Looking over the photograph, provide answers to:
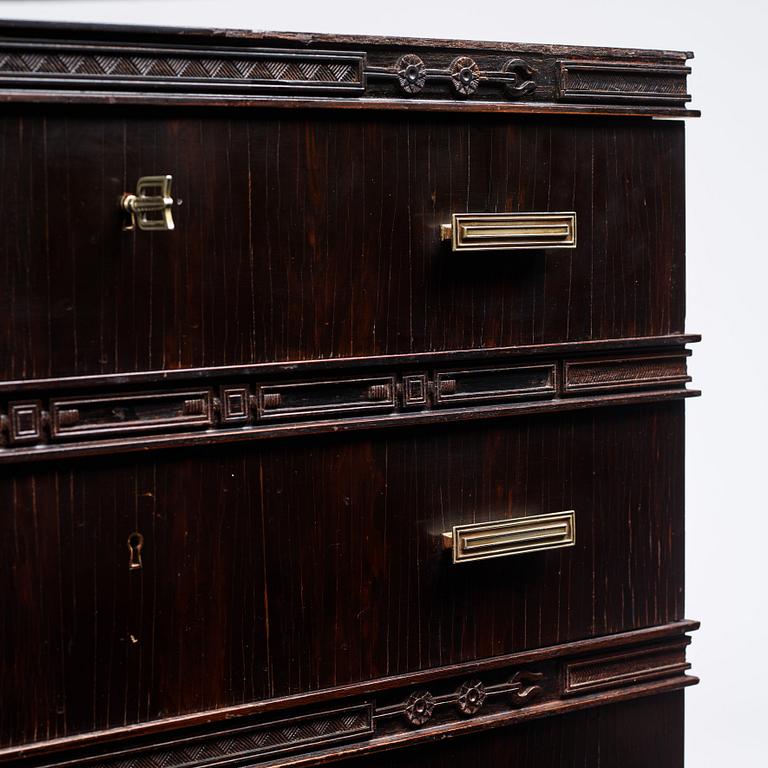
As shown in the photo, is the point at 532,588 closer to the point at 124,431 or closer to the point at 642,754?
the point at 642,754

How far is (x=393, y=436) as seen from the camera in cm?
120

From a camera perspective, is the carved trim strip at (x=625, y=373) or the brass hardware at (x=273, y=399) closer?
the brass hardware at (x=273, y=399)

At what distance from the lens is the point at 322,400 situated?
1.16 meters

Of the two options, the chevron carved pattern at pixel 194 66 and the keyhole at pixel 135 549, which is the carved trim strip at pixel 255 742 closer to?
the keyhole at pixel 135 549

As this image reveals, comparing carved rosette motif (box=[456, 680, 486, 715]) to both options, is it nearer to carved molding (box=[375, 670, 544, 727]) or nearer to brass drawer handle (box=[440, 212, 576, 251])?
carved molding (box=[375, 670, 544, 727])

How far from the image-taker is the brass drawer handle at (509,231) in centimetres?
118

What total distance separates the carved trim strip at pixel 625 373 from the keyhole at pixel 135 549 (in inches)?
17.1

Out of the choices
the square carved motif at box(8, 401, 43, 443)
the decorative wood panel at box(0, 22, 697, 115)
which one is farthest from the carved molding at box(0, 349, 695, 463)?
the decorative wood panel at box(0, 22, 697, 115)

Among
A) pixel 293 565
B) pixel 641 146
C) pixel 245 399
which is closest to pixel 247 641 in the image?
pixel 293 565

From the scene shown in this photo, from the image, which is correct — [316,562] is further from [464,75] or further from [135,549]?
[464,75]

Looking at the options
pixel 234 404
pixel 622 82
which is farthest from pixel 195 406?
pixel 622 82

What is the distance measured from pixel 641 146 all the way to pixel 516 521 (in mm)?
387

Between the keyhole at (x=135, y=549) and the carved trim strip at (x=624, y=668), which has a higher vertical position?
the keyhole at (x=135, y=549)

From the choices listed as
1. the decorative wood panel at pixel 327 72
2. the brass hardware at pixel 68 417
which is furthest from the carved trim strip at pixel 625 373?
the brass hardware at pixel 68 417
